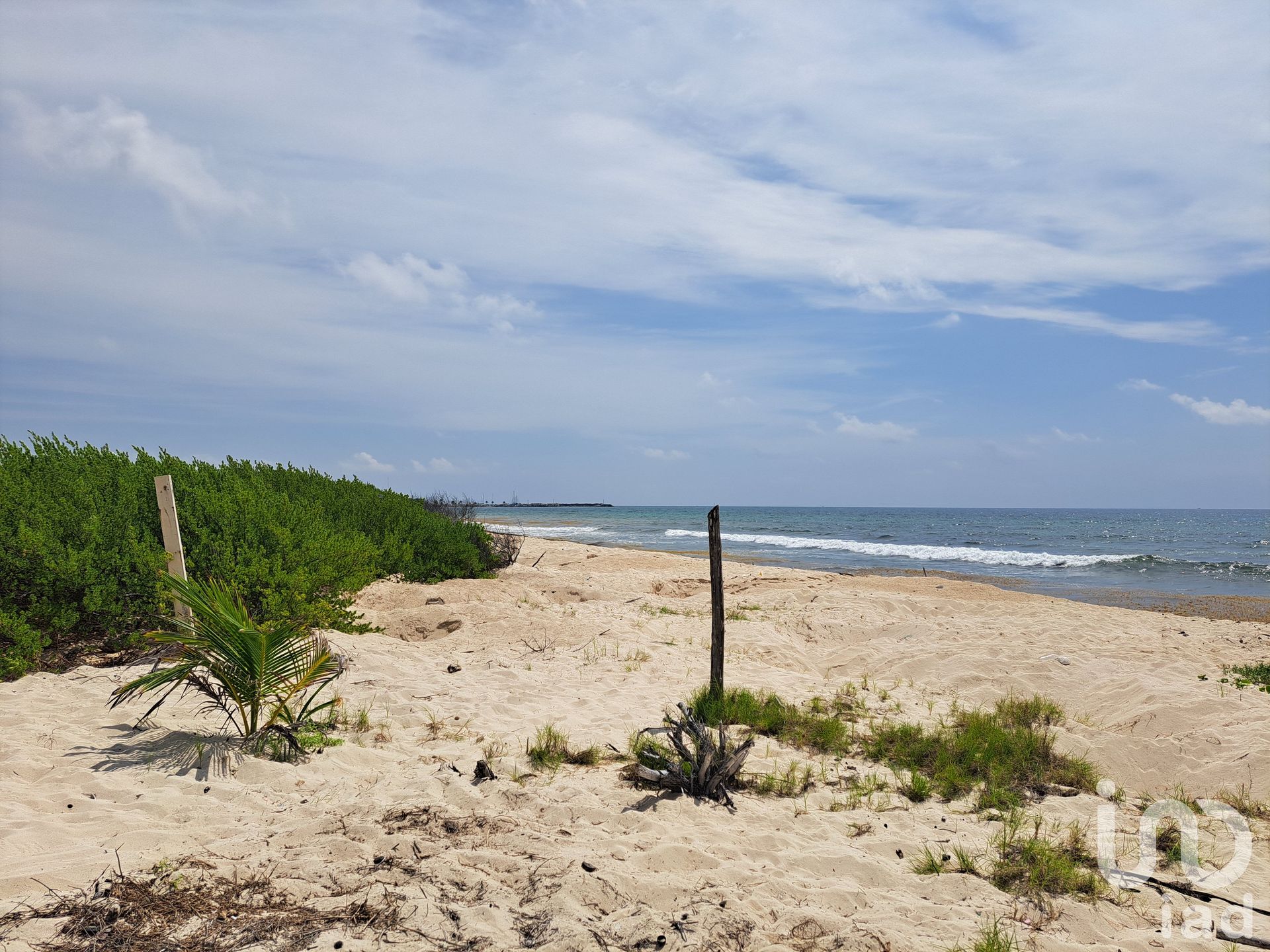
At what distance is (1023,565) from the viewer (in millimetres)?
25656

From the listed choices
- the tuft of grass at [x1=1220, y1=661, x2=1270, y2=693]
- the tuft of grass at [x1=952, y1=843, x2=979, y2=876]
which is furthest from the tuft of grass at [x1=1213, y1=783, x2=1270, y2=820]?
the tuft of grass at [x1=1220, y1=661, x2=1270, y2=693]

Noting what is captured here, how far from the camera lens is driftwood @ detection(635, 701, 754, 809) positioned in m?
4.72

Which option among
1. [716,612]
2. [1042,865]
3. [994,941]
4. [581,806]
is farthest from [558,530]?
[994,941]

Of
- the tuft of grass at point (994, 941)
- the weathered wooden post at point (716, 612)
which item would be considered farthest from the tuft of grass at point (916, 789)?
the weathered wooden post at point (716, 612)

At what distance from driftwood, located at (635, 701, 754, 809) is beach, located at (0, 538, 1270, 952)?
12 centimetres

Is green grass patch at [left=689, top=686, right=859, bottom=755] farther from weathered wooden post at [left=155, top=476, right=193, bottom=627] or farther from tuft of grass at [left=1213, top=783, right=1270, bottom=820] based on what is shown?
weathered wooden post at [left=155, top=476, right=193, bottom=627]

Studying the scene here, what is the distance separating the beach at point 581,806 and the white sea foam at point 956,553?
1881 centimetres

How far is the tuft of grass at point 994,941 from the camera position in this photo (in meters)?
3.07

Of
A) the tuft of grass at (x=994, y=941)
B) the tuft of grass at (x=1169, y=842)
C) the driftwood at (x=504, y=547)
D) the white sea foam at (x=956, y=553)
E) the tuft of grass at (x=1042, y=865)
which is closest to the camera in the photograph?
the tuft of grass at (x=994, y=941)

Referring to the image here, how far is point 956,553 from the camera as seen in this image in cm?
2955

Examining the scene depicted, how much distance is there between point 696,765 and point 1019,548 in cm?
3236

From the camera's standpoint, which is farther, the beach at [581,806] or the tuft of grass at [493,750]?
the tuft of grass at [493,750]

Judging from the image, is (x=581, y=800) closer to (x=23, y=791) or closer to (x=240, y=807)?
(x=240, y=807)

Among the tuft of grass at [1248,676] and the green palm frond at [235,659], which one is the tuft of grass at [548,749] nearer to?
the green palm frond at [235,659]
